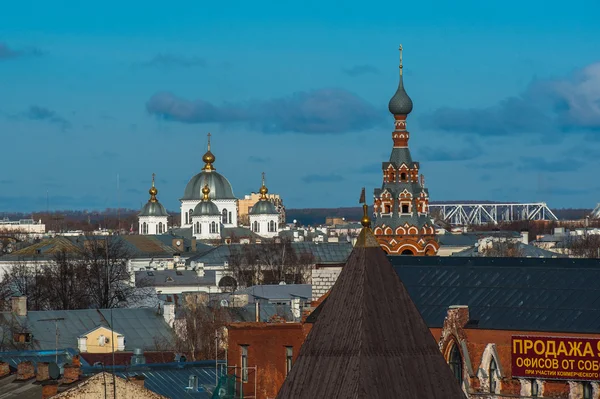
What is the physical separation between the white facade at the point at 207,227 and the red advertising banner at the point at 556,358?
152 metres

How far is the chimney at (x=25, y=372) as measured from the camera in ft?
135

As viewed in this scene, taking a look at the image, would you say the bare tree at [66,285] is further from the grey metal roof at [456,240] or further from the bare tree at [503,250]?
the grey metal roof at [456,240]

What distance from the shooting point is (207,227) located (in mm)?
193250

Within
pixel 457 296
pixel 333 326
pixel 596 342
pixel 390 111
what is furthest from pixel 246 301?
pixel 333 326

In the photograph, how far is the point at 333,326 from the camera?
21.1 metres

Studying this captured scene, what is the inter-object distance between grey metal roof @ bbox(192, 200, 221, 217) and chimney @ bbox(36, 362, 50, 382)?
496 feet

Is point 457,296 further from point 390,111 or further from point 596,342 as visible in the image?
point 390,111

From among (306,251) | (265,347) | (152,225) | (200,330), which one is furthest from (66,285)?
(152,225)

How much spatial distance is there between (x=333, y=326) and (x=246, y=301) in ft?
200

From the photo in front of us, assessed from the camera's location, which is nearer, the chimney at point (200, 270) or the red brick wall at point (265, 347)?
the red brick wall at point (265, 347)

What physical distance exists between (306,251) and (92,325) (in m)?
80.5

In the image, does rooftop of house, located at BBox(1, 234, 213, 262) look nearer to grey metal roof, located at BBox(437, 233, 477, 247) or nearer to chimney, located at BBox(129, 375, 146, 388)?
grey metal roof, located at BBox(437, 233, 477, 247)

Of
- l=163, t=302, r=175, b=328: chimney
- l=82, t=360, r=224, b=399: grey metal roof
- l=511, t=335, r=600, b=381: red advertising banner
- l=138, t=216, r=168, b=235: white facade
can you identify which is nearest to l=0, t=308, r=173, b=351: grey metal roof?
l=163, t=302, r=175, b=328: chimney

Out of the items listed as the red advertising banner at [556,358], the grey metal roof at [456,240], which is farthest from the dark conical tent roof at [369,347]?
the grey metal roof at [456,240]
